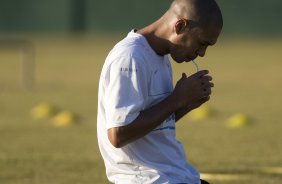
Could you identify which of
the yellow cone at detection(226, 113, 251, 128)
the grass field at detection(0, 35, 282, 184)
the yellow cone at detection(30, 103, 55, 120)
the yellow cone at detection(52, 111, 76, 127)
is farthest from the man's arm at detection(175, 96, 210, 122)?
the yellow cone at detection(30, 103, 55, 120)

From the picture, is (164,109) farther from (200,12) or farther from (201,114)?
(201,114)

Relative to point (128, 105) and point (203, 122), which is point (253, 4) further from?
point (128, 105)

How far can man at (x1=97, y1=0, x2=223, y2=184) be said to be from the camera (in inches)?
186

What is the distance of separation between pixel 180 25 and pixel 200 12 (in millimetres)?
141

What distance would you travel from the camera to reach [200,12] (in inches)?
189

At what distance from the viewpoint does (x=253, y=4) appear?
39219 mm

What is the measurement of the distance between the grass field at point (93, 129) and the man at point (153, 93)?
123 inches

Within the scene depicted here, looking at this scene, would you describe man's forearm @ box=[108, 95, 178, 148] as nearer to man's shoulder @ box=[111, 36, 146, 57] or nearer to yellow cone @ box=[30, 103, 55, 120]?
man's shoulder @ box=[111, 36, 146, 57]

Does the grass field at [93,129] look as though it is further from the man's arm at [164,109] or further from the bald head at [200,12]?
the bald head at [200,12]

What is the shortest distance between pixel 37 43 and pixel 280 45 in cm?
1022

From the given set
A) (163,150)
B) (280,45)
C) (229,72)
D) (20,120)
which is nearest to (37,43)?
(280,45)

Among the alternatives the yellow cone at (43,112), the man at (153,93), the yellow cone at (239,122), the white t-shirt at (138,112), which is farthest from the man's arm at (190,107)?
the yellow cone at (43,112)

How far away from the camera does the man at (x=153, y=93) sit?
4.73 meters

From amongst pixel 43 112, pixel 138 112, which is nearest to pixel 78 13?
pixel 43 112
